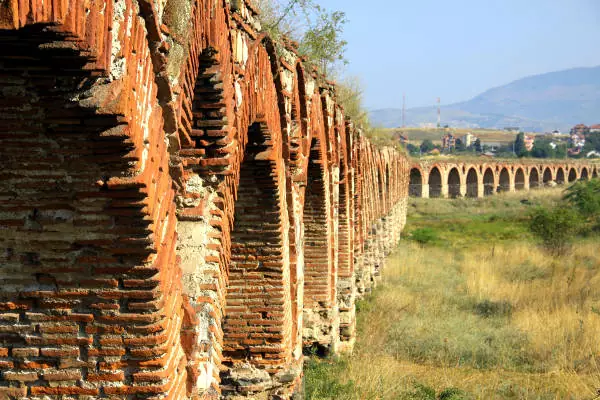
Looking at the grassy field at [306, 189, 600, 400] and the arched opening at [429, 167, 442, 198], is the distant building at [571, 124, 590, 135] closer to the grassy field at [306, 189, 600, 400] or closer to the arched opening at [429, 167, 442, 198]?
the arched opening at [429, 167, 442, 198]

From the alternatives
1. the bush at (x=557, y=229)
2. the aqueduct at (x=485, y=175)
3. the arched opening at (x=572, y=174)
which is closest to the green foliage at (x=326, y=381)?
the bush at (x=557, y=229)

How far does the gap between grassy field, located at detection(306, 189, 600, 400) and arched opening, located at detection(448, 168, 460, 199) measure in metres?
37.6

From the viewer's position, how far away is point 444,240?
3066cm

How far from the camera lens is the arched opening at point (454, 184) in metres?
60.6

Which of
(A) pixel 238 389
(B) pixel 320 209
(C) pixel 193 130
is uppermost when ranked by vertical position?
(C) pixel 193 130

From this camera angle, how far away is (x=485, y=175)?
65.1 meters

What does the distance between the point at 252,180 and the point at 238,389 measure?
6.64ft

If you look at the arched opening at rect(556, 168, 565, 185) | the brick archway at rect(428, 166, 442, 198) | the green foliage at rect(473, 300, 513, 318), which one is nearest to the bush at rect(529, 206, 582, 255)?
the green foliage at rect(473, 300, 513, 318)

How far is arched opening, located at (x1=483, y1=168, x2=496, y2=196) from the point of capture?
64.8 m

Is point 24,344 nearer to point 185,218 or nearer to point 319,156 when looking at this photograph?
point 185,218

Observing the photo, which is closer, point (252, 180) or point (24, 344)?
point (24, 344)

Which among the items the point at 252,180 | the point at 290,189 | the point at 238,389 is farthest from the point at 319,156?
the point at 238,389

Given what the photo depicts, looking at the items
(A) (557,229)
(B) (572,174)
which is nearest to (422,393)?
(A) (557,229)

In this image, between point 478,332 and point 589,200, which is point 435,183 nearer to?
point 589,200
